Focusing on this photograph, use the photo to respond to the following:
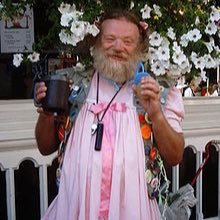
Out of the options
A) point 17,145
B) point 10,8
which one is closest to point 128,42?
point 10,8

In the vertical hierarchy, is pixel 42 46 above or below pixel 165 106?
above

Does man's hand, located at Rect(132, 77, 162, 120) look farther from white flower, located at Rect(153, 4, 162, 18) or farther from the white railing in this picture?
the white railing

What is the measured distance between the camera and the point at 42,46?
7.56 ft

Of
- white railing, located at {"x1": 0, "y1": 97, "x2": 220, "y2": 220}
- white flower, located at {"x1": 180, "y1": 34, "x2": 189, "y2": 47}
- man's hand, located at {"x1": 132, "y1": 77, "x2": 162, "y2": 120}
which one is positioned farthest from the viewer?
white railing, located at {"x1": 0, "y1": 97, "x2": 220, "y2": 220}

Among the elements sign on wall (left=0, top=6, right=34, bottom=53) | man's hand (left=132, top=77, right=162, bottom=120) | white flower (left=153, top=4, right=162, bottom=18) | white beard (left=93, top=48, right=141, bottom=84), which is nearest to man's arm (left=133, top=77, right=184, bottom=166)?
man's hand (left=132, top=77, right=162, bottom=120)

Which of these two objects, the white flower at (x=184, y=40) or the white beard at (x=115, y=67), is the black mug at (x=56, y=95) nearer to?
the white beard at (x=115, y=67)

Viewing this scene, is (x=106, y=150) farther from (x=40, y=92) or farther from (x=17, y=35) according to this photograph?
(x=17, y=35)

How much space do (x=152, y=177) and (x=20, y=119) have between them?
1184 millimetres

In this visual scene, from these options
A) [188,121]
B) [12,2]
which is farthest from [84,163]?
[188,121]

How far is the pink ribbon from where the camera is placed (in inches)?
75.5

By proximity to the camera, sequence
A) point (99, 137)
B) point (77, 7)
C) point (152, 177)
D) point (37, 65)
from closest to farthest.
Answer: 1. point (99, 137)
2. point (152, 177)
3. point (77, 7)
4. point (37, 65)

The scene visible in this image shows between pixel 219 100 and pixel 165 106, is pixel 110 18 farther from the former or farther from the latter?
pixel 219 100

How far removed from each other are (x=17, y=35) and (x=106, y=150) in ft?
5.42

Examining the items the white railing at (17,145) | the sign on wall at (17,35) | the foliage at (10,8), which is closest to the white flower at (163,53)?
the foliage at (10,8)
